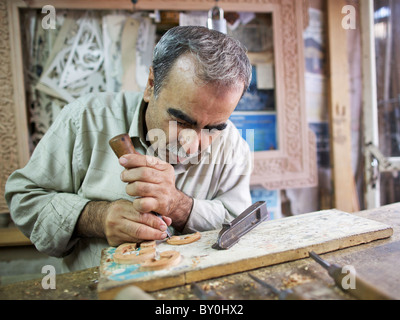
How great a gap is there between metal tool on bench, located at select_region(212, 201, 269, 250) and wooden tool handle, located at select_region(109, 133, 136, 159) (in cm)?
46

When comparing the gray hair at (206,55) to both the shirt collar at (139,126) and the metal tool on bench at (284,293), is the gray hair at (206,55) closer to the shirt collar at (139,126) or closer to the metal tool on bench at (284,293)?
the shirt collar at (139,126)

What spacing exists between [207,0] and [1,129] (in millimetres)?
1894

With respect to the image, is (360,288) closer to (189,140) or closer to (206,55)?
(189,140)

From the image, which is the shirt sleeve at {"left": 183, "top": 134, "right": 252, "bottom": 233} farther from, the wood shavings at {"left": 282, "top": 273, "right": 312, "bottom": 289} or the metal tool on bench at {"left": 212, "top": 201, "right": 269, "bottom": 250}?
the wood shavings at {"left": 282, "top": 273, "right": 312, "bottom": 289}

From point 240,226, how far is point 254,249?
0.43ft

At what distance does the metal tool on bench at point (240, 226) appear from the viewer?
1071 mm

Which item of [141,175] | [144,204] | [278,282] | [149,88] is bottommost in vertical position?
[278,282]

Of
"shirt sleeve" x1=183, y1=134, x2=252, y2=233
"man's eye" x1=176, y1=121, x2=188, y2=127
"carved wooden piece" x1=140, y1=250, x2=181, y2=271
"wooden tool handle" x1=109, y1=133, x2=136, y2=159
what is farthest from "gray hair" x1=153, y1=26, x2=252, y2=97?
"carved wooden piece" x1=140, y1=250, x2=181, y2=271

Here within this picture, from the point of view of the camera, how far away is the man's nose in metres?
1.26

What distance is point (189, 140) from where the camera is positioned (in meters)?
1.27

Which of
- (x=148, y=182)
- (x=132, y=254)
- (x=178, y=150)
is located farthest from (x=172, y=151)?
(x=132, y=254)

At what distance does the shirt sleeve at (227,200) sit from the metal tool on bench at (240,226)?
24 cm

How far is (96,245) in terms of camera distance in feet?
4.61

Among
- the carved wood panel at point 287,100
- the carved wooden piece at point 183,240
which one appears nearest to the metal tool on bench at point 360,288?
the carved wooden piece at point 183,240
